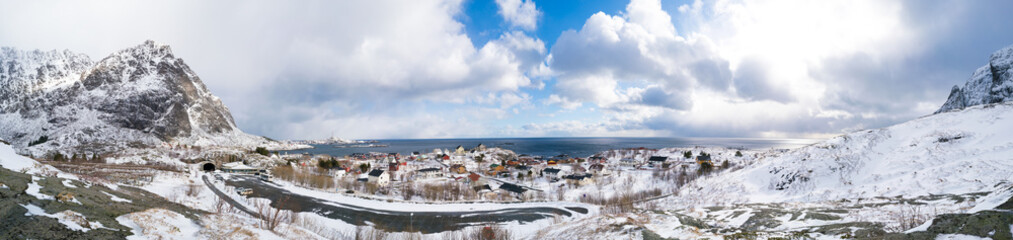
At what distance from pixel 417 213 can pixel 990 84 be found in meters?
65.2

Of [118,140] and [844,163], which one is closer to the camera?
[844,163]

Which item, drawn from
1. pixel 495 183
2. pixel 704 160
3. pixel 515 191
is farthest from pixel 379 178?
pixel 704 160

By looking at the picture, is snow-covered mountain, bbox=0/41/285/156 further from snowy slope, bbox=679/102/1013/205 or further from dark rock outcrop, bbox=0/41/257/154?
snowy slope, bbox=679/102/1013/205

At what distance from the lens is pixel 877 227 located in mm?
13211

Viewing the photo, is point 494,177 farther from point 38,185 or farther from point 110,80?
point 110,80

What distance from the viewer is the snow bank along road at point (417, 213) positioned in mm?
33781

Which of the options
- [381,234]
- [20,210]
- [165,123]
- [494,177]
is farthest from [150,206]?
[165,123]

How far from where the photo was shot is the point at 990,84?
37844 millimetres

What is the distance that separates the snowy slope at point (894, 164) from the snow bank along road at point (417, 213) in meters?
19.2

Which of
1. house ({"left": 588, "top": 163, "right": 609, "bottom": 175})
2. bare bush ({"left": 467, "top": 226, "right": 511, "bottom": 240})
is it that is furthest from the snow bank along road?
house ({"left": 588, "top": 163, "right": 609, "bottom": 175})

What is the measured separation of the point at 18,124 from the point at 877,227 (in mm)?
273868

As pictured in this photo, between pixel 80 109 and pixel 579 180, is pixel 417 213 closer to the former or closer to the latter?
pixel 579 180

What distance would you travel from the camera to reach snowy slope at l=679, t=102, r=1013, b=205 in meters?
21.5

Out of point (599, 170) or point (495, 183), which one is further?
point (599, 170)
